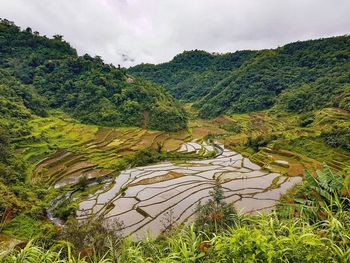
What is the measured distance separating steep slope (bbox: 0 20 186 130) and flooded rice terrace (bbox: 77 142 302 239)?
1508cm

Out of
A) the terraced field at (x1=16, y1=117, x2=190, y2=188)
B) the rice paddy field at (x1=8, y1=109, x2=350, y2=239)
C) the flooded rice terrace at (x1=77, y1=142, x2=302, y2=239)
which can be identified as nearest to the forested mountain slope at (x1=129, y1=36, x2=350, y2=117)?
the rice paddy field at (x1=8, y1=109, x2=350, y2=239)

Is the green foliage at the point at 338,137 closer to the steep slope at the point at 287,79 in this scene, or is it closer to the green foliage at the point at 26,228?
the steep slope at the point at 287,79

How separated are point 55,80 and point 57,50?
35.5 feet

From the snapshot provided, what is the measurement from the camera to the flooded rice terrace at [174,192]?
15.6 metres

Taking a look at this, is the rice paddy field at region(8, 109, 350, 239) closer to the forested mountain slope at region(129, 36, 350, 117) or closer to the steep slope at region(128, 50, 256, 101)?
the forested mountain slope at region(129, 36, 350, 117)

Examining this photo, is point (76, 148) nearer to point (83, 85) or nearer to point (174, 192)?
point (174, 192)

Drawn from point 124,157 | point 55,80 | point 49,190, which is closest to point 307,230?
point 49,190

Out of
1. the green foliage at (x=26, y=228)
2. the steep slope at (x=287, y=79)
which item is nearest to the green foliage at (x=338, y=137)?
the steep slope at (x=287, y=79)

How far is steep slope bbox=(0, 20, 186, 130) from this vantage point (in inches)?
1598

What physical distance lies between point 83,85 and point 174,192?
30.6 meters

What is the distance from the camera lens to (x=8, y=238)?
457 inches

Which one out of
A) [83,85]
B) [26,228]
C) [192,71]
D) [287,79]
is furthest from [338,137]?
[192,71]

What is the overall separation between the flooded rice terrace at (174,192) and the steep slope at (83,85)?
15.1 metres

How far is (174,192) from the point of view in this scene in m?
19.7
